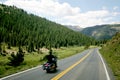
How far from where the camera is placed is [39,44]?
12912 cm

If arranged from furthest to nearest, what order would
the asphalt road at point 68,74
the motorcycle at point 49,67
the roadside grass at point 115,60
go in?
1. the roadside grass at point 115,60
2. the motorcycle at point 49,67
3. the asphalt road at point 68,74

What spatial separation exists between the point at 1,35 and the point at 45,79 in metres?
108

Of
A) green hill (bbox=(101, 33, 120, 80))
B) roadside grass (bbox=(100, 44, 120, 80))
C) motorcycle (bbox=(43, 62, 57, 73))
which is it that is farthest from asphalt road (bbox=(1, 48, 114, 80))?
green hill (bbox=(101, 33, 120, 80))

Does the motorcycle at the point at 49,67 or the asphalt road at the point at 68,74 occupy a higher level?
the motorcycle at the point at 49,67

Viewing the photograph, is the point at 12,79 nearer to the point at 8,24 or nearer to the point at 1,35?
the point at 1,35

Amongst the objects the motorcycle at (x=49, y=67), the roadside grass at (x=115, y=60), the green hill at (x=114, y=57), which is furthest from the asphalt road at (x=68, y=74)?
the green hill at (x=114, y=57)

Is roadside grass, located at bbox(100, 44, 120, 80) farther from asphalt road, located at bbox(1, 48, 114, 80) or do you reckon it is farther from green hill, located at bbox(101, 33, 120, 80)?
asphalt road, located at bbox(1, 48, 114, 80)

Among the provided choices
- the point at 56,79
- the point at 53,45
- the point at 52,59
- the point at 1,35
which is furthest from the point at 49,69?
the point at 53,45

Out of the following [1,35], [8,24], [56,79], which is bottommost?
[56,79]

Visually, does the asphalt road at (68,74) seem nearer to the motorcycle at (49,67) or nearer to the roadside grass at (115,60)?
the motorcycle at (49,67)

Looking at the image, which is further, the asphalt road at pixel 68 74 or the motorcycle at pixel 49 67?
the motorcycle at pixel 49 67

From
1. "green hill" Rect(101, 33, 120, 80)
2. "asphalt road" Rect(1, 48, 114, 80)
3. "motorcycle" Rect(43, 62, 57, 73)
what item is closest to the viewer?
"asphalt road" Rect(1, 48, 114, 80)

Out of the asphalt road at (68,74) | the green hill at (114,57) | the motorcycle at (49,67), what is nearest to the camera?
the asphalt road at (68,74)

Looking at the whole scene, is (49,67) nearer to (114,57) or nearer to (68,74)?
(68,74)
